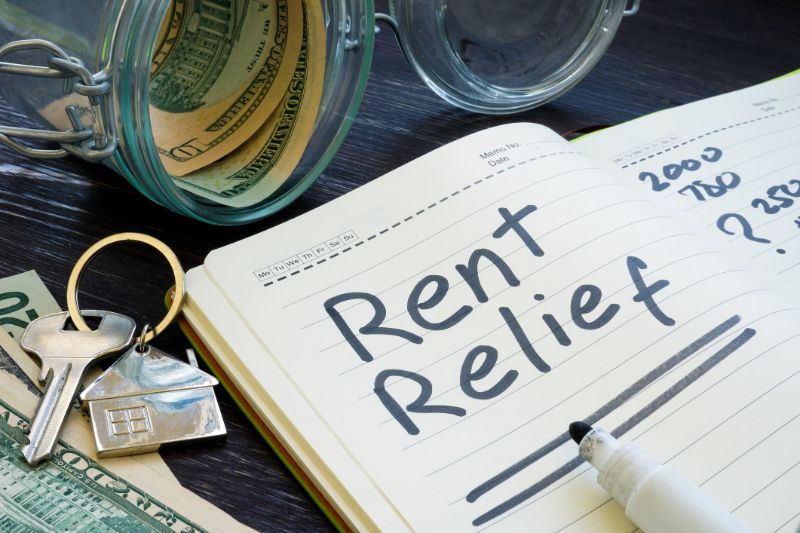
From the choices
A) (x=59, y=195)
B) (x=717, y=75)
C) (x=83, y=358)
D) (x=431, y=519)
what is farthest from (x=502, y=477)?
(x=717, y=75)

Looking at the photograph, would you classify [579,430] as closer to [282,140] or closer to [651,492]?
[651,492]

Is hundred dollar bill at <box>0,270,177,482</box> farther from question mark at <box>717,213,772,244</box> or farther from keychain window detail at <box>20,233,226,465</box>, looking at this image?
question mark at <box>717,213,772,244</box>

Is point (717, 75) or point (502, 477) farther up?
point (717, 75)

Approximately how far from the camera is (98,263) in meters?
0.44

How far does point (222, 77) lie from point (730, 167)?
1.06ft

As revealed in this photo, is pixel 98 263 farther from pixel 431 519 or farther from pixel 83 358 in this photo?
pixel 431 519

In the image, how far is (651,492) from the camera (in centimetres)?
32

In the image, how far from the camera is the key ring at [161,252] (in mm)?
392

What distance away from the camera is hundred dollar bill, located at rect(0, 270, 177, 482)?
359 millimetres

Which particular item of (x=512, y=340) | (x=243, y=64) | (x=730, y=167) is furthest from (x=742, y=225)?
(x=243, y=64)

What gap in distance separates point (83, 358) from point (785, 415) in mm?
310

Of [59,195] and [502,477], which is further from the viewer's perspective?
[59,195]

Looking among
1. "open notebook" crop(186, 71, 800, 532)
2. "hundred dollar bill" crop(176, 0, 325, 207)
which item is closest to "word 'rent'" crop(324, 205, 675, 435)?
"open notebook" crop(186, 71, 800, 532)

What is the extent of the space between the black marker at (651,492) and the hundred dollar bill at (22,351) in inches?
6.9
